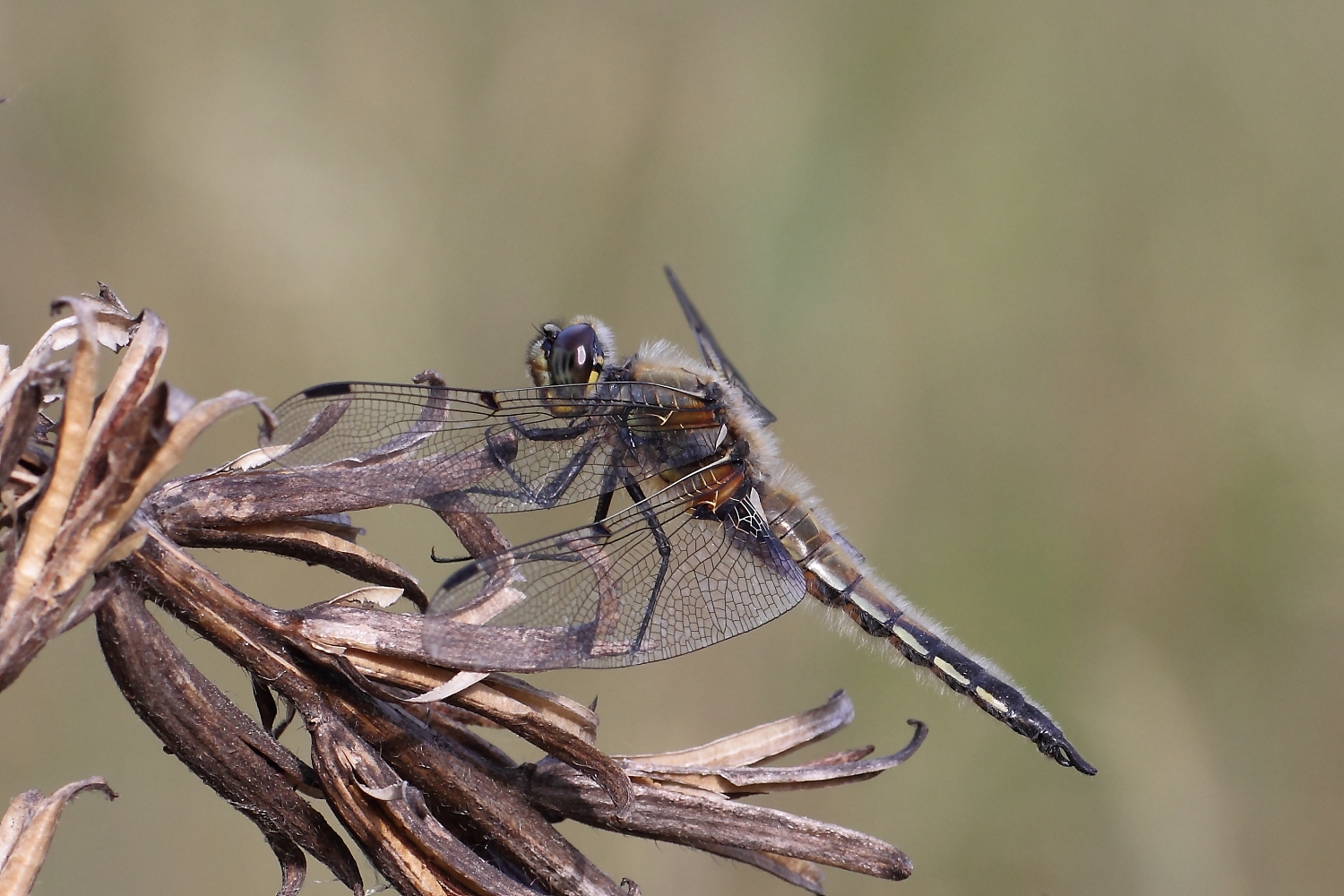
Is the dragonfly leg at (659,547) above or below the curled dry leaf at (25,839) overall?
above

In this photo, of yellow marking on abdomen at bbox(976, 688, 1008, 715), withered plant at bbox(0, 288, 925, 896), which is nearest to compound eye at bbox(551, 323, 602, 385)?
yellow marking on abdomen at bbox(976, 688, 1008, 715)

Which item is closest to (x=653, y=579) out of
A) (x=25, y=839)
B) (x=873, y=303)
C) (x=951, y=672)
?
(x=951, y=672)

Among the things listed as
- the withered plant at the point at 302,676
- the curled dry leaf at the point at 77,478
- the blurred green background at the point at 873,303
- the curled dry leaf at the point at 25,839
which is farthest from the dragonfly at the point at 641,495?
the blurred green background at the point at 873,303

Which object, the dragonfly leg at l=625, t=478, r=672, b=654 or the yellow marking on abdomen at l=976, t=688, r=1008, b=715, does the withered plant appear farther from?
the yellow marking on abdomen at l=976, t=688, r=1008, b=715


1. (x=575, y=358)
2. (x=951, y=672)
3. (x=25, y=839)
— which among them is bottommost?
(x=25, y=839)

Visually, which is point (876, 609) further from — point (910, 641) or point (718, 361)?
point (718, 361)

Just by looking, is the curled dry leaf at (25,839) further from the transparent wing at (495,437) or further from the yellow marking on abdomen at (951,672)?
the yellow marking on abdomen at (951,672)

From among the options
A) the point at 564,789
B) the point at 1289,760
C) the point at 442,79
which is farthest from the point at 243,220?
the point at 1289,760
